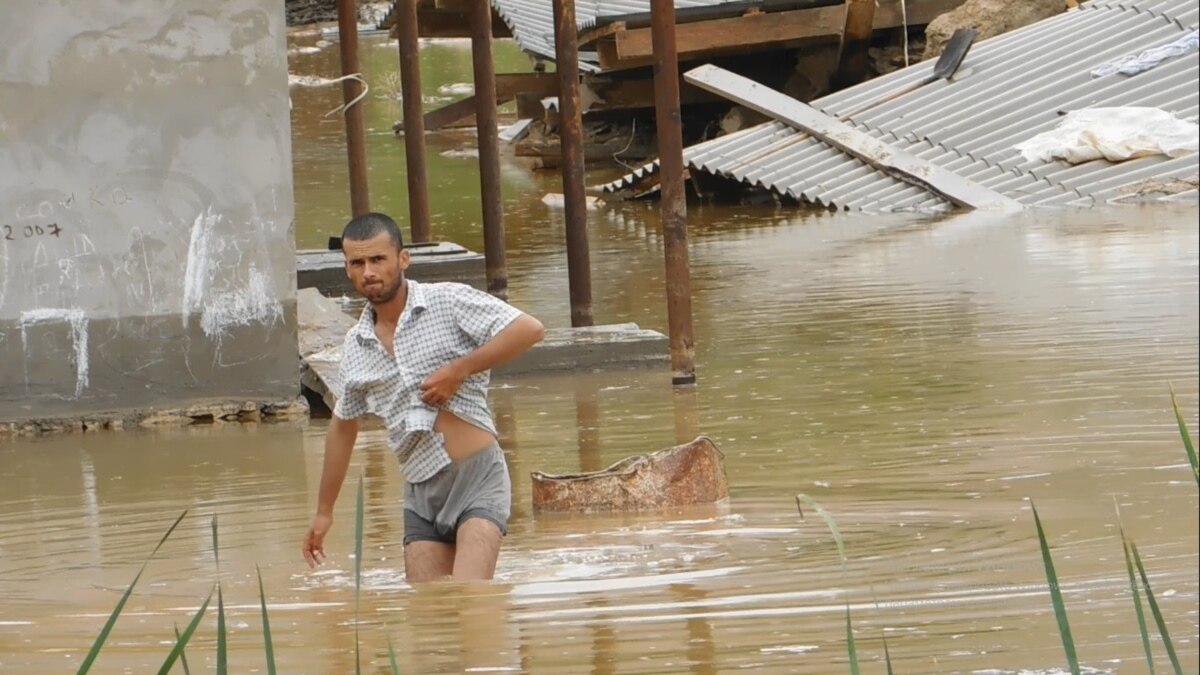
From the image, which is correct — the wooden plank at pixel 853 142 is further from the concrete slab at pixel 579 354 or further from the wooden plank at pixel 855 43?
the concrete slab at pixel 579 354

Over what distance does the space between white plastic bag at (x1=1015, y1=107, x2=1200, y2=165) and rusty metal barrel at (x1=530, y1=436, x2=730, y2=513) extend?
8.87 meters

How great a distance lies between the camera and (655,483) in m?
6.38

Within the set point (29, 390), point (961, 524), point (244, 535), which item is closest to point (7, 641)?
point (244, 535)

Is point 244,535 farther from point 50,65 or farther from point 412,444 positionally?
point 50,65

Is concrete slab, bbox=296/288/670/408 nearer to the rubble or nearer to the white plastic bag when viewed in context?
the rubble

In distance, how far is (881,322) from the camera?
10164 mm

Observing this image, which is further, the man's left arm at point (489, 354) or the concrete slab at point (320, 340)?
the concrete slab at point (320, 340)

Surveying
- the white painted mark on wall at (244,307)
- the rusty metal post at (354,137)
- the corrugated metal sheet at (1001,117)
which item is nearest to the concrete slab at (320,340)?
the white painted mark on wall at (244,307)

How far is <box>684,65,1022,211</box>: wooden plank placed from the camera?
1499cm

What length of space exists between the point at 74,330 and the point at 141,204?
25.1 inches

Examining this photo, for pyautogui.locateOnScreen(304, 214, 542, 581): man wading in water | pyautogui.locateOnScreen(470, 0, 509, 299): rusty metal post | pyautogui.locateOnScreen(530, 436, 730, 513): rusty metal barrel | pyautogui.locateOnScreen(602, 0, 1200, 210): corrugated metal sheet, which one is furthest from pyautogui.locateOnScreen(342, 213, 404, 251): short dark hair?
pyautogui.locateOnScreen(602, 0, 1200, 210): corrugated metal sheet


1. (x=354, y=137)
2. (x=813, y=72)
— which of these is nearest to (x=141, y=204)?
(x=354, y=137)

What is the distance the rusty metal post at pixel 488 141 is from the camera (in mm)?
11102

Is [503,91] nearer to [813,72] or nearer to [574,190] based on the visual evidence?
[813,72]
